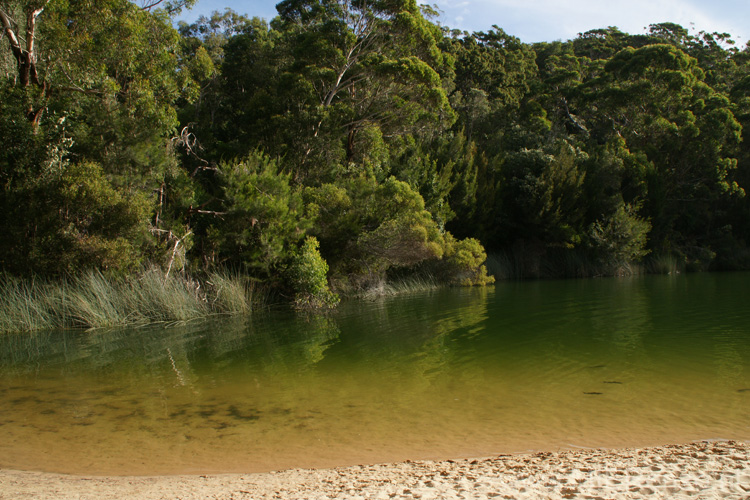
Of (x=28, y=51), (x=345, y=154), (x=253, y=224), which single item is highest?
(x=28, y=51)

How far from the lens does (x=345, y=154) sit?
24312 millimetres

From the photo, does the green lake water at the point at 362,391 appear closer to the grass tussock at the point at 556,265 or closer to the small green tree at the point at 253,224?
the small green tree at the point at 253,224

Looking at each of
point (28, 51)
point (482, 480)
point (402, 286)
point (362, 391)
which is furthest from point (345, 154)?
point (482, 480)

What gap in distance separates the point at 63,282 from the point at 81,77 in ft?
17.7

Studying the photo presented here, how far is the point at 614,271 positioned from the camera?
1188 inches

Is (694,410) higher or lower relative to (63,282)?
lower

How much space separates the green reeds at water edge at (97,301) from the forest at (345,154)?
0.34m

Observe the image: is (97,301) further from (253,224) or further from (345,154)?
(345,154)

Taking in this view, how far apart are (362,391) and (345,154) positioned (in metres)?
18.2

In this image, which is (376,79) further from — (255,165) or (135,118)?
(135,118)

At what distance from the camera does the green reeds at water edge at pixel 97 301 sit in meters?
13.1

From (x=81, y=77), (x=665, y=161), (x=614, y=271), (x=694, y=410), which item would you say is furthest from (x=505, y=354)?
(x=665, y=161)

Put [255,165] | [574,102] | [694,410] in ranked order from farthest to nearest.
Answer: [574,102] < [255,165] < [694,410]

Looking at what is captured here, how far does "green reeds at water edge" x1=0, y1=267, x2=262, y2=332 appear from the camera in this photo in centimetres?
1314
